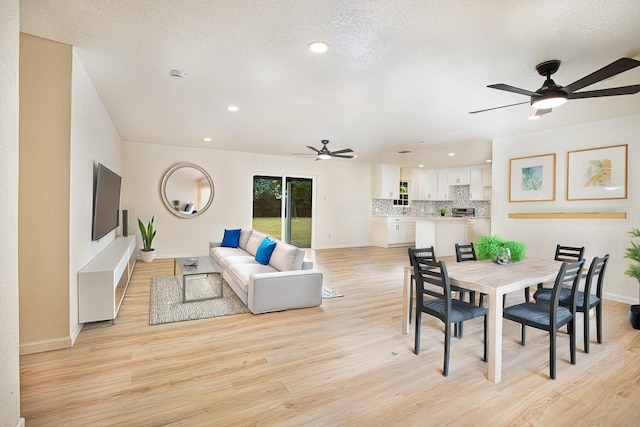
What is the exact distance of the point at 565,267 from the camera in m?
2.31

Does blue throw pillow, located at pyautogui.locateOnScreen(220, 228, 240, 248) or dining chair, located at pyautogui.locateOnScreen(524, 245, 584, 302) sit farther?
blue throw pillow, located at pyautogui.locateOnScreen(220, 228, 240, 248)

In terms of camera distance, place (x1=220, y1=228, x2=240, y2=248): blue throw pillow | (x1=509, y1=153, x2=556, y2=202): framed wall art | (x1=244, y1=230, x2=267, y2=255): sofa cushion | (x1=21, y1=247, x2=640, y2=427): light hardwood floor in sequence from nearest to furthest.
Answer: (x1=21, y1=247, x2=640, y2=427): light hardwood floor → (x1=509, y1=153, x2=556, y2=202): framed wall art → (x1=244, y1=230, x2=267, y2=255): sofa cushion → (x1=220, y1=228, x2=240, y2=248): blue throw pillow

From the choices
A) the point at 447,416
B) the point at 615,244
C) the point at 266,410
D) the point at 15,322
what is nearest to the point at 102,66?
the point at 15,322

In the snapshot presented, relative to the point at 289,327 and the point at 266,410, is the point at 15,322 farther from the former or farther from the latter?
the point at 289,327

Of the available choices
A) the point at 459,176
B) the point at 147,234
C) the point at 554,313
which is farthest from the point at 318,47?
the point at 459,176

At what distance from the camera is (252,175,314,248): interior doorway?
7934mm

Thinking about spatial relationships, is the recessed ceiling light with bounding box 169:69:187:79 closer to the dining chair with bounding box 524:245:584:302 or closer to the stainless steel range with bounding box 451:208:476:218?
the dining chair with bounding box 524:245:584:302

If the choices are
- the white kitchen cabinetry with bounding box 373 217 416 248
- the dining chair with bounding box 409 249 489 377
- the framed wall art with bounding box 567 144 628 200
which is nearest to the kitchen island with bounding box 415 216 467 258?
the white kitchen cabinetry with bounding box 373 217 416 248

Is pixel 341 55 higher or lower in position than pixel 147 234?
higher

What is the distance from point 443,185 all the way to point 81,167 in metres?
9.58

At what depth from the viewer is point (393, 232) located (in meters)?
9.24

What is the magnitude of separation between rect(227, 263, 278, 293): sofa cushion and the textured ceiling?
2.10 metres

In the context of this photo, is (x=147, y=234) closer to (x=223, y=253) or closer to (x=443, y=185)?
(x=223, y=253)

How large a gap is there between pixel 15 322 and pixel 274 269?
268 centimetres
